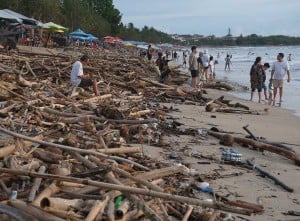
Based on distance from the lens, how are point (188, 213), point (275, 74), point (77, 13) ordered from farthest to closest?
1. point (77, 13)
2. point (275, 74)
3. point (188, 213)

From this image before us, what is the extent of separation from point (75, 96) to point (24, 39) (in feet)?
90.8

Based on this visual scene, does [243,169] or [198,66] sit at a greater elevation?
[198,66]

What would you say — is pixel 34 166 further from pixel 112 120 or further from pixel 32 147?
pixel 112 120

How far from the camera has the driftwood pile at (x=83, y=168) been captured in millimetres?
4121

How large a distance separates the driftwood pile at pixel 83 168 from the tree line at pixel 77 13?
40.8m

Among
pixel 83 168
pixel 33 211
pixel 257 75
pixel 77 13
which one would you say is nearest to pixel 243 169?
pixel 83 168

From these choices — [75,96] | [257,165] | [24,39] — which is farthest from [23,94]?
[24,39]

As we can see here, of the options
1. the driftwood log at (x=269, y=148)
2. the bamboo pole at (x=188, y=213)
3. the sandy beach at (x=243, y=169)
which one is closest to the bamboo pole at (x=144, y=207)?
the bamboo pole at (x=188, y=213)

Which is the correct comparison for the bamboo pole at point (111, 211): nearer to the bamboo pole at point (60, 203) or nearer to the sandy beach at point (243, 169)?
the bamboo pole at point (60, 203)

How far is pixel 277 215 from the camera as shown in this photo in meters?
5.31

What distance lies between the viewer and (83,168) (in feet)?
17.6

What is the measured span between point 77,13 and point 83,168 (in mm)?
73617

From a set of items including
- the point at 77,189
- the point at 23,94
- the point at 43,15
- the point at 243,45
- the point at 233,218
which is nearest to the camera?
the point at 77,189

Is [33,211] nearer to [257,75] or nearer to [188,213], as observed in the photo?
[188,213]
